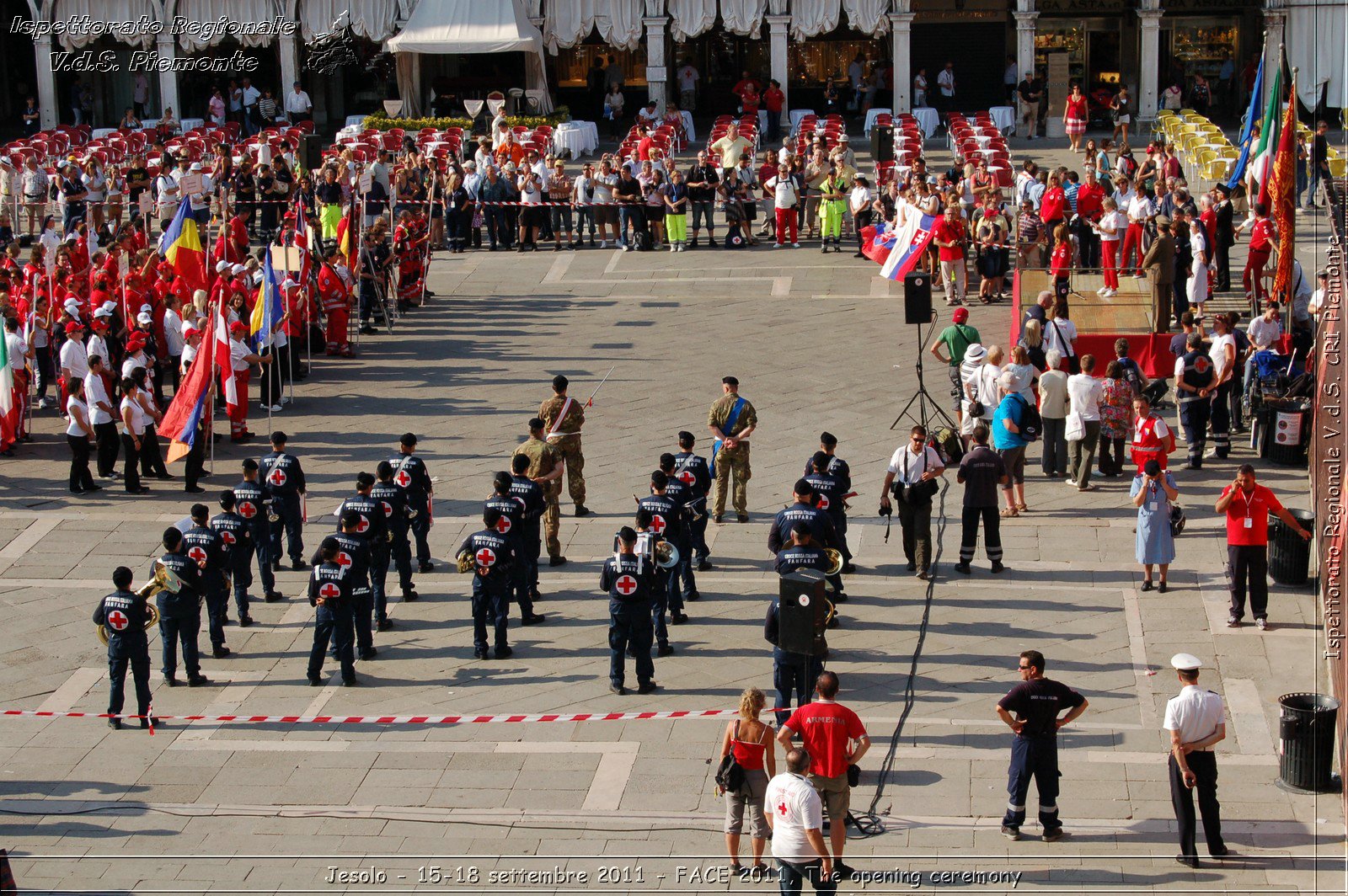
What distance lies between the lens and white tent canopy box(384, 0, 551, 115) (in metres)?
37.4

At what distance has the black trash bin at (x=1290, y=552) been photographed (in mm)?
14492

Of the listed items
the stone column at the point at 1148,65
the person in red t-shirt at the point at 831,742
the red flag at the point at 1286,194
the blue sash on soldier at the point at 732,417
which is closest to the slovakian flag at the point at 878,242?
the red flag at the point at 1286,194

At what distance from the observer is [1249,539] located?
1366 cm

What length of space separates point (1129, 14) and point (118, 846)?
36.0 m

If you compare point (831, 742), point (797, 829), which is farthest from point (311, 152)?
point (797, 829)

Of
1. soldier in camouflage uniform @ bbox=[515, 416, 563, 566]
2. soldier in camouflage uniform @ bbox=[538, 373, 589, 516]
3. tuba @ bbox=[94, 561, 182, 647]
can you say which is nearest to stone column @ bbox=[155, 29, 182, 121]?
soldier in camouflage uniform @ bbox=[538, 373, 589, 516]

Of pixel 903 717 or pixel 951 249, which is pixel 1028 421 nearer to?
pixel 903 717

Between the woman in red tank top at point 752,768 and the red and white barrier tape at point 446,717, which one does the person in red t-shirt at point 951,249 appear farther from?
the woman in red tank top at point 752,768

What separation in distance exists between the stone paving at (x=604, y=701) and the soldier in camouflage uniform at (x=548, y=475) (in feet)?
1.15

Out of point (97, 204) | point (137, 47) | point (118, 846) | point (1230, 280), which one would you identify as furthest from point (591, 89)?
point (118, 846)

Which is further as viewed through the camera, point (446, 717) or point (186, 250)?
point (186, 250)

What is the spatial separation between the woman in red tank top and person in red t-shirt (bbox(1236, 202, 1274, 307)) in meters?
14.2

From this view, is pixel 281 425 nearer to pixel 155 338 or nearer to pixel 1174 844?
pixel 155 338

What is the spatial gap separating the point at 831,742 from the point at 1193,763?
215cm
